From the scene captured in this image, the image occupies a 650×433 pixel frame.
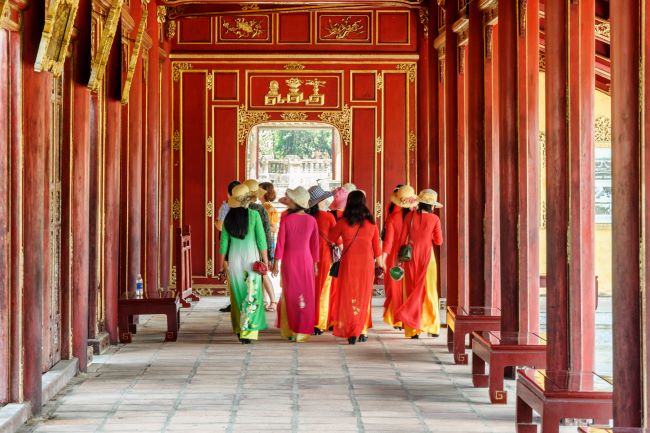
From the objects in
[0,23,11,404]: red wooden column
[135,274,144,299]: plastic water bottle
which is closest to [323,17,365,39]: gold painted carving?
[135,274,144,299]: plastic water bottle

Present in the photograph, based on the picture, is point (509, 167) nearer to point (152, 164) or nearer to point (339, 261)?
point (339, 261)

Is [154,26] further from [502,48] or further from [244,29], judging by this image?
[502,48]

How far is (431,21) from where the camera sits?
42.9 feet

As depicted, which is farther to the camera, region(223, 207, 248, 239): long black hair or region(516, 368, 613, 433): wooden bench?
region(223, 207, 248, 239): long black hair

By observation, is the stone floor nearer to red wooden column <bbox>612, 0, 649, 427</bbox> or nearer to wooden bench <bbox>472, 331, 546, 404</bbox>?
wooden bench <bbox>472, 331, 546, 404</bbox>

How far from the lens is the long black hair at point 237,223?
9.72 metres

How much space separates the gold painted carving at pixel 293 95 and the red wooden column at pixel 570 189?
27.6 ft

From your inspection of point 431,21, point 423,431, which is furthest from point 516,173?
point 431,21

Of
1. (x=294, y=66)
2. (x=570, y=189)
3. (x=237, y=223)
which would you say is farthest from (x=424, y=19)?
(x=570, y=189)

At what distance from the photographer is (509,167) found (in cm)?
783

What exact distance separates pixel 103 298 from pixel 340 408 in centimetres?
344

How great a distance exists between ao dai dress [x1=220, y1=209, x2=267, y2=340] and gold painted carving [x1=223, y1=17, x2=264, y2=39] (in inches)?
214

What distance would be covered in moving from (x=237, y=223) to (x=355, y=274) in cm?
117

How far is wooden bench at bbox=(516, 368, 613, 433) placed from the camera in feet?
17.2
